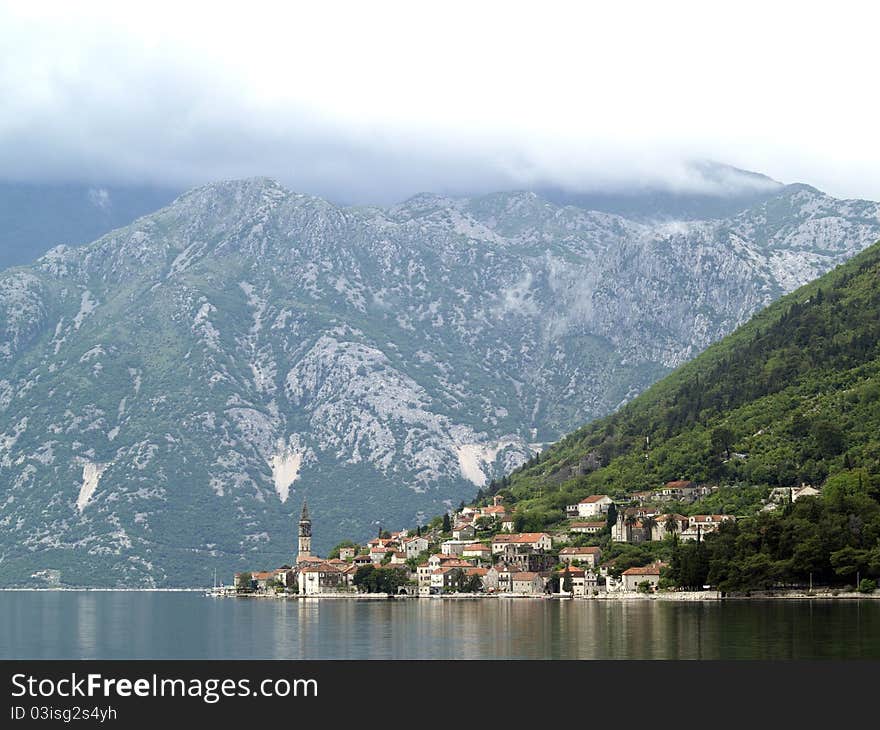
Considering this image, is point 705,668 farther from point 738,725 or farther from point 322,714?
point 322,714

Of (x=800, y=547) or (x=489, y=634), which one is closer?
(x=489, y=634)

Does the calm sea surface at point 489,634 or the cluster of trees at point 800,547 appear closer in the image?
the calm sea surface at point 489,634

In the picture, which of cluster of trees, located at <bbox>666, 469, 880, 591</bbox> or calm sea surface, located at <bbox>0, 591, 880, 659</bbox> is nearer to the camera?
calm sea surface, located at <bbox>0, 591, 880, 659</bbox>

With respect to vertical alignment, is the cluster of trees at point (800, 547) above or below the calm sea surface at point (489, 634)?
above

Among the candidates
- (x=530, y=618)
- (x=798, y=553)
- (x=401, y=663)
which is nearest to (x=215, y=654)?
(x=401, y=663)

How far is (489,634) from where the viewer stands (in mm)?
129750

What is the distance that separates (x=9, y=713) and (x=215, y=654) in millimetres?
45275

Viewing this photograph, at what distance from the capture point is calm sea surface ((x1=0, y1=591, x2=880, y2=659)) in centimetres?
10519

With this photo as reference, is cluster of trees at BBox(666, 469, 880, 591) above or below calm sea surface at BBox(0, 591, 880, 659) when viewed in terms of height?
above

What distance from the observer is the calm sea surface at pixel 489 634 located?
105 meters

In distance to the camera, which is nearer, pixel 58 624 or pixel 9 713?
pixel 9 713

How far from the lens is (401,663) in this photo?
322 ft

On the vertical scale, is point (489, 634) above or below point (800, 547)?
below

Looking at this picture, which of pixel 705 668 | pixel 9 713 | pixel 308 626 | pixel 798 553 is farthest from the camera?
pixel 798 553
